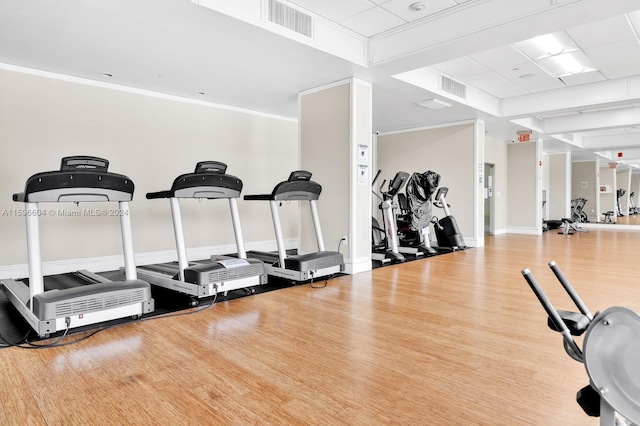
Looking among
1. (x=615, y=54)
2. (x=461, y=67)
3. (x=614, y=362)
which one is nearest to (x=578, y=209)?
(x=615, y=54)

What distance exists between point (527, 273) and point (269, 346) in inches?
75.2

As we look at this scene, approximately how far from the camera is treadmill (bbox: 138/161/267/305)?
12.5 feet

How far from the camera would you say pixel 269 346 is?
8.85 feet

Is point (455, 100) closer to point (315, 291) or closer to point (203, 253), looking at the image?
point (315, 291)

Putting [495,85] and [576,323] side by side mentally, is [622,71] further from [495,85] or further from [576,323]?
[576,323]

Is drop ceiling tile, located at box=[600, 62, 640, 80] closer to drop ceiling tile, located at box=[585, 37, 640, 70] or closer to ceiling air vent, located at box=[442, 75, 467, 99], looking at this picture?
drop ceiling tile, located at box=[585, 37, 640, 70]

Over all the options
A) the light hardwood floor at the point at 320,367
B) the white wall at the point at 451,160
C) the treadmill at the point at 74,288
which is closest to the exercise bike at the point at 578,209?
the white wall at the point at 451,160

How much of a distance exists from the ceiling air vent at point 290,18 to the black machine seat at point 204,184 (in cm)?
154

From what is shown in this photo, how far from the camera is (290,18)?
3980mm

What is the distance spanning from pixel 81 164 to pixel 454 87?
554 cm

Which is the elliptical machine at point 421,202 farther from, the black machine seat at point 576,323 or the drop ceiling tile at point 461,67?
the black machine seat at point 576,323

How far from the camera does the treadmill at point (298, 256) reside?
4.56 metres

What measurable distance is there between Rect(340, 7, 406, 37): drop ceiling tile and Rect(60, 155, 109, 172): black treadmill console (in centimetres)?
292

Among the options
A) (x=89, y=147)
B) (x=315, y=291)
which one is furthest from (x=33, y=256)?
(x=89, y=147)
